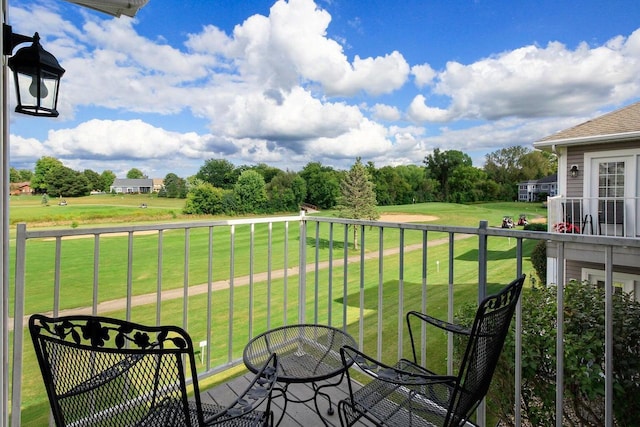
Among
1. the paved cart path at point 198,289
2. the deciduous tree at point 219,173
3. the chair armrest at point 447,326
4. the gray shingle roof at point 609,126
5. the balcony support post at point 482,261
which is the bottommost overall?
the paved cart path at point 198,289

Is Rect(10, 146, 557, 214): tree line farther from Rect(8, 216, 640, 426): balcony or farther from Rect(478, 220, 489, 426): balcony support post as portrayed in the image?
Rect(478, 220, 489, 426): balcony support post

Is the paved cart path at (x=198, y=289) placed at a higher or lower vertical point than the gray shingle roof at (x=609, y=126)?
lower

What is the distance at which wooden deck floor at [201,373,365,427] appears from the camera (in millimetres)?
1938

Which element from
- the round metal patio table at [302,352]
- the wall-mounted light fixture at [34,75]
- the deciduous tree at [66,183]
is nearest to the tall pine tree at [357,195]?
the deciduous tree at [66,183]

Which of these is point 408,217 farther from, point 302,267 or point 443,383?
point 443,383

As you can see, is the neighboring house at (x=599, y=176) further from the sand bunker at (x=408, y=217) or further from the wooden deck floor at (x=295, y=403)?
the sand bunker at (x=408, y=217)

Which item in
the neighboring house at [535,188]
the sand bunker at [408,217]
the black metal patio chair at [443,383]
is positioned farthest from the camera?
the sand bunker at [408,217]

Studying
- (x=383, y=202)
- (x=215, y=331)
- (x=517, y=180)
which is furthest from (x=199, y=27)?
(x=517, y=180)

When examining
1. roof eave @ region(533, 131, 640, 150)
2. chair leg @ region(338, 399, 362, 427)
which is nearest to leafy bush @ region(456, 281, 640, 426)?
chair leg @ region(338, 399, 362, 427)

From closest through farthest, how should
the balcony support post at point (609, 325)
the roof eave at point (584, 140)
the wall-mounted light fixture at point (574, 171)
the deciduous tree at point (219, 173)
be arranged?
the balcony support post at point (609, 325) → the roof eave at point (584, 140) → the wall-mounted light fixture at point (574, 171) → the deciduous tree at point (219, 173)

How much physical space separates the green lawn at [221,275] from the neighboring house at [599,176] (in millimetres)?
2575

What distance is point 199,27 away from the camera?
16.2 meters

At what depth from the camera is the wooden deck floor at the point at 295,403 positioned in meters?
1.94

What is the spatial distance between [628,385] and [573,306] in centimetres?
42
